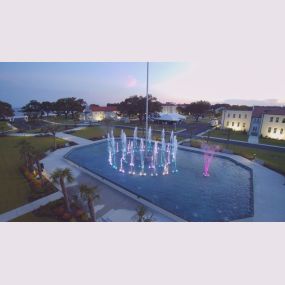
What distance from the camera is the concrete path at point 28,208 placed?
35.8 ft

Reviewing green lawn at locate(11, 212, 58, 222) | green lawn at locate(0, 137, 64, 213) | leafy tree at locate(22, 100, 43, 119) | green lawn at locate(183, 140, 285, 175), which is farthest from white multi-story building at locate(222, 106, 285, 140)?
leafy tree at locate(22, 100, 43, 119)

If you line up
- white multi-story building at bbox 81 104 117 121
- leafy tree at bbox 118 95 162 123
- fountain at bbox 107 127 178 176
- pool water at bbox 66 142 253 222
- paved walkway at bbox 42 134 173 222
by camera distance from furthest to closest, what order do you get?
white multi-story building at bbox 81 104 117 121 < leafy tree at bbox 118 95 162 123 < fountain at bbox 107 127 178 176 < pool water at bbox 66 142 253 222 < paved walkway at bbox 42 134 173 222

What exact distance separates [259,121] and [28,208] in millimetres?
43280

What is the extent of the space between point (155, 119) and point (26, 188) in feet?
141

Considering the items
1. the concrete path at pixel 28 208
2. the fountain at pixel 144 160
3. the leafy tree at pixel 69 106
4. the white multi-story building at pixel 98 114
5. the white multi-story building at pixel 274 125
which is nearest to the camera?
the concrete path at pixel 28 208

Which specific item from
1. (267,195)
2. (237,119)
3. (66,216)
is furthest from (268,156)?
(66,216)

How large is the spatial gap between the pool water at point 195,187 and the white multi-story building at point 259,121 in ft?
71.2

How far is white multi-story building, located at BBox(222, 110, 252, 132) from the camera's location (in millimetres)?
41625

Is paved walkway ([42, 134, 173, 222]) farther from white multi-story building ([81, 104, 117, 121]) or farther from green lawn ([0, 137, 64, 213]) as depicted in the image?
white multi-story building ([81, 104, 117, 121])

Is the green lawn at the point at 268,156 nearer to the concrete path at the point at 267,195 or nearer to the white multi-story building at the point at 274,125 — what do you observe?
the concrete path at the point at 267,195

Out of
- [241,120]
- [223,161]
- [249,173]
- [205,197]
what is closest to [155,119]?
[241,120]

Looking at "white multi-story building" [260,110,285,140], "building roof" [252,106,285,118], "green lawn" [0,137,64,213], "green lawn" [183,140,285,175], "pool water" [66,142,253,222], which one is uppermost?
"building roof" [252,106,285,118]

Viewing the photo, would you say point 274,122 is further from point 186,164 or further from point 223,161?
point 186,164

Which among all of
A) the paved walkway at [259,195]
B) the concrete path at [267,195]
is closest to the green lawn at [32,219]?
the paved walkway at [259,195]
